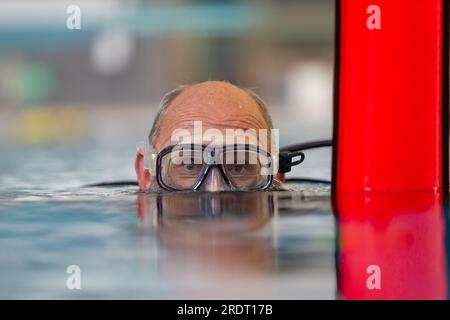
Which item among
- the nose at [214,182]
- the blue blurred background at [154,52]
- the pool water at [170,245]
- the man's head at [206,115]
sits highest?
the blue blurred background at [154,52]

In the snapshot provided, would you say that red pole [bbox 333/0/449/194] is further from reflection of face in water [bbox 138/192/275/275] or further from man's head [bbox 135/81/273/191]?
man's head [bbox 135/81/273/191]

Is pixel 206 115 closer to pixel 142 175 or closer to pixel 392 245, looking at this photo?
pixel 142 175

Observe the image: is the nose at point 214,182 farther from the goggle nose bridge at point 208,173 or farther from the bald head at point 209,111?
the bald head at point 209,111

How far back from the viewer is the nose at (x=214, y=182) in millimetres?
2721

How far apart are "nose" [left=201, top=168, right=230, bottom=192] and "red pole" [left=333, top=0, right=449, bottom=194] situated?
1.20ft

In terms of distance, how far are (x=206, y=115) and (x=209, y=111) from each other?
0.02m

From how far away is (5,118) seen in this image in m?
13.5

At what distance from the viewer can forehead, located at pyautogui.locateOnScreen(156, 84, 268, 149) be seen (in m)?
3.04

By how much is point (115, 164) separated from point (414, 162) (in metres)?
3.72

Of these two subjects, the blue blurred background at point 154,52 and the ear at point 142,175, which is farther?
the blue blurred background at point 154,52

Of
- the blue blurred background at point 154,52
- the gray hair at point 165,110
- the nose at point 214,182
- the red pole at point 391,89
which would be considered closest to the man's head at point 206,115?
the gray hair at point 165,110

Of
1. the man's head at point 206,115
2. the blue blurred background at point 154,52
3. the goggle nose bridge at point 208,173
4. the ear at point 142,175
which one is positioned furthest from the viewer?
the blue blurred background at point 154,52

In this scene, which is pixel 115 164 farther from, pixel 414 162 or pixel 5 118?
pixel 5 118

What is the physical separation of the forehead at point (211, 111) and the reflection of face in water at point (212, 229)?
34cm
